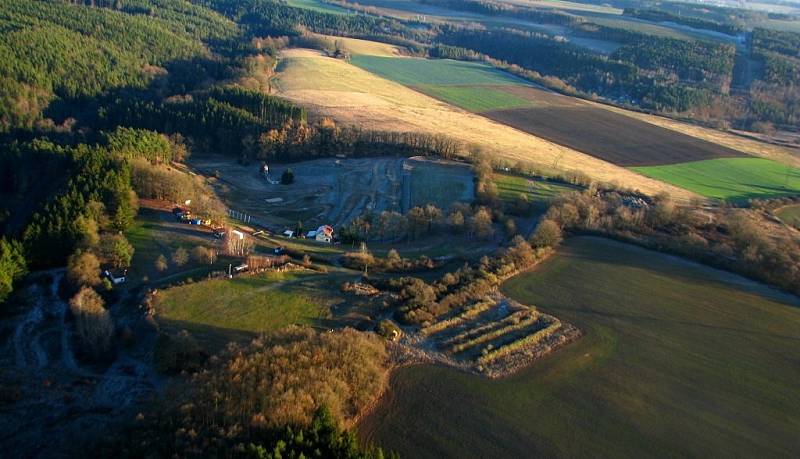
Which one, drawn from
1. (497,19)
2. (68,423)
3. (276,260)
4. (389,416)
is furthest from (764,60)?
(68,423)

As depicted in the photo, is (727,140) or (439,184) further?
(727,140)

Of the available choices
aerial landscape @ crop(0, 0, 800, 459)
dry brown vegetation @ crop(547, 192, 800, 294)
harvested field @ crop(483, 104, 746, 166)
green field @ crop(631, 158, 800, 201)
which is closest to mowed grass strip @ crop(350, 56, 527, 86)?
aerial landscape @ crop(0, 0, 800, 459)

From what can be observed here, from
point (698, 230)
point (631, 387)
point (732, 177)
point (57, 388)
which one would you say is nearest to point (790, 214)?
point (732, 177)

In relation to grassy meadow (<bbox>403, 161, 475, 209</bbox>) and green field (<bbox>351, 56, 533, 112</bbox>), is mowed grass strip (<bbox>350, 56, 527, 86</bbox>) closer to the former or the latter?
green field (<bbox>351, 56, 533, 112</bbox>)

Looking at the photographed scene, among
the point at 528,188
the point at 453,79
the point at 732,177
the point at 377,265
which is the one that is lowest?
the point at 377,265

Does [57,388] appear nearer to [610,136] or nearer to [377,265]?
[377,265]

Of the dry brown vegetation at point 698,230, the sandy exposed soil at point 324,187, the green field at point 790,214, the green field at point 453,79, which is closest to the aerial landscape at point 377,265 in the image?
the dry brown vegetation at point 698,230

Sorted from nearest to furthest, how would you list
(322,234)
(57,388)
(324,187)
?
(57,388) → (322,234) → (324,187)
